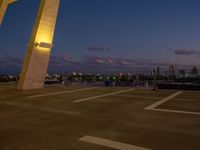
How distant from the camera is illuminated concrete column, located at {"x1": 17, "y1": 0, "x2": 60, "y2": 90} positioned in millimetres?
11203

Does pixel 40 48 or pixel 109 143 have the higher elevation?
pixel 40 48

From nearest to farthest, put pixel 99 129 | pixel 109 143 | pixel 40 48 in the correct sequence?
pixel 109 143
pixel 99 129
pixel 40 48

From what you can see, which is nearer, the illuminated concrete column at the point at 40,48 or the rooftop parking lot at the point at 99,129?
the rooftop parking lot at the point at 99,129

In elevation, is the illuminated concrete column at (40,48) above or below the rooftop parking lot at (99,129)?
above

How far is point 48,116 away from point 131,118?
1.94 m

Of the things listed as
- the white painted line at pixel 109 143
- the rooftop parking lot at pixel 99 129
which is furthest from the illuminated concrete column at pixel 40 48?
the white painted line at pixel 109 143

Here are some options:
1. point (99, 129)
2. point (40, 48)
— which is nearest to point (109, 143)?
point (99, 129)

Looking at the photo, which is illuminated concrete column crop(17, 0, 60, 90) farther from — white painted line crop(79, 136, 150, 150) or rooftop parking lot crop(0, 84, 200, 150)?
white painted line crop(79, 136, 150, 150)

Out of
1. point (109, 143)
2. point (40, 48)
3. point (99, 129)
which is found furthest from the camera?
point (40, 48)

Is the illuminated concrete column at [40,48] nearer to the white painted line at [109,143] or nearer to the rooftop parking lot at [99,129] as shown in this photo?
the rooftop parking lot at [99,129]

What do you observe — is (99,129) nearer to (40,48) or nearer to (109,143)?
(109,143)

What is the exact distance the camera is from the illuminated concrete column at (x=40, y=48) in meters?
11.2

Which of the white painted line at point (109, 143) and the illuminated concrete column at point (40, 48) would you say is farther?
the illuminated concrete column at point (40, 48)

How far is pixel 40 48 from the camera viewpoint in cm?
1165
